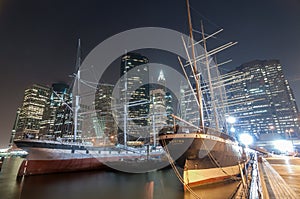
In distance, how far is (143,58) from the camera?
148875 mm

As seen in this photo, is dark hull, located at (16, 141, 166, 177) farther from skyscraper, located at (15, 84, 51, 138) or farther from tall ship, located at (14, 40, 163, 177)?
skyscraper, located at (15, 84, 51, 138)

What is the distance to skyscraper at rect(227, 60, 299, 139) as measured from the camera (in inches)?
3782

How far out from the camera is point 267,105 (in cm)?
10138

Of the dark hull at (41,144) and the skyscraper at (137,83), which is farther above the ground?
the skyscraper at (137,83)

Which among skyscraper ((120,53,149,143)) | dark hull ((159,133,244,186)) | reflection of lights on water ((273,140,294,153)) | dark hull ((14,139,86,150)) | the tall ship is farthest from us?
skyscraper ((120,53,149,143))

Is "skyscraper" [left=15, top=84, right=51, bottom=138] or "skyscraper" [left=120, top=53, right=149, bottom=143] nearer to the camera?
"skyscraper" [left=15, top=84, right=51, bottom=138]

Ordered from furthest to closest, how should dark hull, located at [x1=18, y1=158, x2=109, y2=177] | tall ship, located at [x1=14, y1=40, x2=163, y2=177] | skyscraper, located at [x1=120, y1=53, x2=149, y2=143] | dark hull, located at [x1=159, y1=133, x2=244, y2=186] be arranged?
skyscraper, located at [x1=120, y1=53, x2=149, y2=143], tall ship, located at [x1=14, y1=40, x2=163, y2=177], dark hull, located at [x1=18, y1=158, x2=109, y2=177], dark hull, located at [x1=159, y1=133, x2=244, y2=186]

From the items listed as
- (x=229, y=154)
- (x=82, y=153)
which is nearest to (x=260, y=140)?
(x=229, y=154)

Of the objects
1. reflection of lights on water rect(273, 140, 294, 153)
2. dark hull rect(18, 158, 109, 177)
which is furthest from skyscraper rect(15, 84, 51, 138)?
reflection of lights on water rect(273, 140, 294, 153)

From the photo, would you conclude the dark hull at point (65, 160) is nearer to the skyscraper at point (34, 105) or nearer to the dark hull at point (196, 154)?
the dark hull at point (196, 154)

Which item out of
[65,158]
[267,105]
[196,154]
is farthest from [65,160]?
[267,105]

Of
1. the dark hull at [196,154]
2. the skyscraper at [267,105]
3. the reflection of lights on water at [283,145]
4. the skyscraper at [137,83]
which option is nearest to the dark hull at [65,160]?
the dark hull at [196,154]

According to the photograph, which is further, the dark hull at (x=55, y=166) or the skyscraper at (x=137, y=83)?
the skyscraper at (x=137, y=83)

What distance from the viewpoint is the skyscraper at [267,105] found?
96.1 metres
